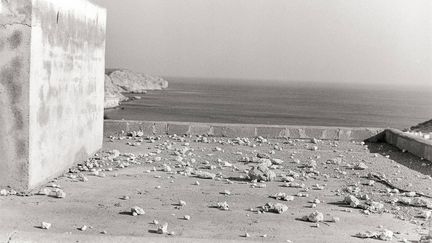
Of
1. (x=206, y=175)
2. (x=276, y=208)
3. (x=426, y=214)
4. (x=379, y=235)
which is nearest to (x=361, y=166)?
(x=206, y=175)

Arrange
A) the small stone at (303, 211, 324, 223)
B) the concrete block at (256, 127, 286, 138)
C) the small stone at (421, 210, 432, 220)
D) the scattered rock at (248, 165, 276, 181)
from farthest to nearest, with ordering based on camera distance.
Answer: the concrete block at (256, 127, 286, 138)
the scattered rock at (248, 165, 276, 181)
the small stone at (421, 210, 432, 220)
the small stone at (303, 211, 324, 223)

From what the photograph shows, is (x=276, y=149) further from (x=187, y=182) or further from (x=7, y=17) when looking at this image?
(x=7, y=17)

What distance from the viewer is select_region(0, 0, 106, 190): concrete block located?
6.95m

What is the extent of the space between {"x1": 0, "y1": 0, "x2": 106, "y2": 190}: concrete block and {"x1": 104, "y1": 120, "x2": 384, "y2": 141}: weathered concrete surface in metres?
4.60

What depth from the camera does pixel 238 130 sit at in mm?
14945

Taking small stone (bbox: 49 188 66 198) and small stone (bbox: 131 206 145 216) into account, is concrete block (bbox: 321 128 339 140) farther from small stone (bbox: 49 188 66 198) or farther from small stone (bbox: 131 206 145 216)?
small stone (bbox: 131 206 145 216)

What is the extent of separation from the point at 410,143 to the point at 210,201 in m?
7.24

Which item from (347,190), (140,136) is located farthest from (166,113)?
(347,190)

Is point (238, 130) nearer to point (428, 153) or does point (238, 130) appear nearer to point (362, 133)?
point (362, 133)

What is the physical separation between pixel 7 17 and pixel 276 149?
734cm

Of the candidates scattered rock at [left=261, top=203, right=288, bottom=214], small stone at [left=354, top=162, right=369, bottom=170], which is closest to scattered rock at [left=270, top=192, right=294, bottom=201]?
scattered rock at [left=261, top=203, right=288, bottom=214]

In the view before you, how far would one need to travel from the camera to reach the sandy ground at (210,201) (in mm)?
5688

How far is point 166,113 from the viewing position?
3895 inches

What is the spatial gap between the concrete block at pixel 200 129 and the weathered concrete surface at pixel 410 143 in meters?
4.69
